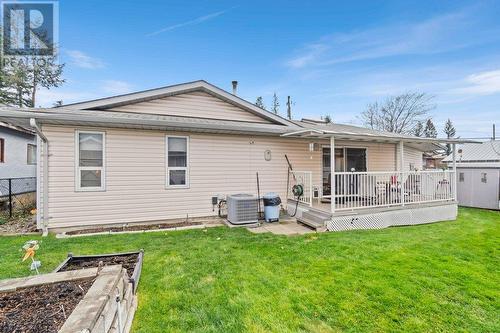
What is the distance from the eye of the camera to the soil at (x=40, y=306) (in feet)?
5.94

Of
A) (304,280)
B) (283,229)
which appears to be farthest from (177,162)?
(304,280)

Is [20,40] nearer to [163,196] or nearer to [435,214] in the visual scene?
[163,196]

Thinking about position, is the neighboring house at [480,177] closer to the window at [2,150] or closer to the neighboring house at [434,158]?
the neighboring house at [434,158]

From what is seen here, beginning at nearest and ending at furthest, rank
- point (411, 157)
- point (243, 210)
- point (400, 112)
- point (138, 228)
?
point (138, 228) < point (243, 210) < point (411, 157) < point (400, 112)

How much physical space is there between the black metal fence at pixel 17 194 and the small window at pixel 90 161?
12.8 feet

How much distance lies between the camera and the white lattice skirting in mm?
6754

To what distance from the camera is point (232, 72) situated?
607 inches

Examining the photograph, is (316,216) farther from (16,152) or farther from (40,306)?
(16,152)

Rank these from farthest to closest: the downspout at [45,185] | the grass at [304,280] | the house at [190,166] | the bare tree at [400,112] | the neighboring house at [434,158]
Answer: the bare tree at [400,112]
the neighboring house at [434,158]
the house at [190,166]
the downspout at [45,185]
the grass at [304,280]

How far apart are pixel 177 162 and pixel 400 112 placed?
29.4 meters

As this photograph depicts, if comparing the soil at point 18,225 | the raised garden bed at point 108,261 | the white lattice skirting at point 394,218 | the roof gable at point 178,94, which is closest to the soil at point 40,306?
the raised garden bed at point 108,261

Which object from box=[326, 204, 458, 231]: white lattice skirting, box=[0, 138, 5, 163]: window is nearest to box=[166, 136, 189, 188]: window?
box=[326, 204, 458, 231]: white lattice skirting

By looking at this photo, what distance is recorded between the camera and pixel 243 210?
688 cm

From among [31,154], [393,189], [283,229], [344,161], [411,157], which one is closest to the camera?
[283,229]
